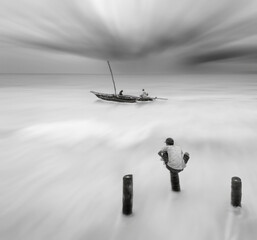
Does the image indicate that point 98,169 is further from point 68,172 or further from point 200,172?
point 200,172

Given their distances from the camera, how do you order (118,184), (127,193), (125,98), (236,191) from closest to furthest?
(127,193) → (236,191) → (118,184) → (125,98)

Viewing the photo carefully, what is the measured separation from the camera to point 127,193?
696 cm

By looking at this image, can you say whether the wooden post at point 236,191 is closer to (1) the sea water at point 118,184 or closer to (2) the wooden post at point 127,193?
(1) the sea water at point 118,184

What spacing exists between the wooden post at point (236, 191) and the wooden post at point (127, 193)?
121 inches

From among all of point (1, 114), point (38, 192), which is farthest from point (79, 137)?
point (1, 114)

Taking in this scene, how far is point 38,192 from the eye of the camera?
8906 mm

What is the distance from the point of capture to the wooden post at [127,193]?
A: 269 inches

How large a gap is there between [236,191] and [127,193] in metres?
3.32

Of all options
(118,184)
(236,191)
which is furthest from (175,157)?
(118,184)

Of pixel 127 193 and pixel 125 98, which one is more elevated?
pixel 127 193

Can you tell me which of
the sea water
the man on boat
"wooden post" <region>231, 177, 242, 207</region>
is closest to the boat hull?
the sea water

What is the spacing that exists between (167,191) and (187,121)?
14.7 meters

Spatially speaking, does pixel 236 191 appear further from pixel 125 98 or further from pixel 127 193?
pixel 125 98

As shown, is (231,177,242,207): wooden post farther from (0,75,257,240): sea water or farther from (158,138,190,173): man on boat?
(158,138,190,173): man on boat
